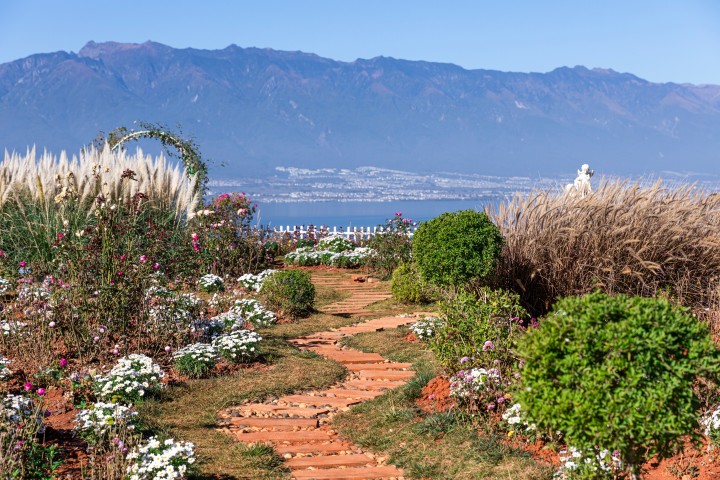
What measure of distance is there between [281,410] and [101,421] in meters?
A: 1.75

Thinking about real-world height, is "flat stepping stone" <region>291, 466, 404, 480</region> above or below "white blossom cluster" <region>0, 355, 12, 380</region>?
below

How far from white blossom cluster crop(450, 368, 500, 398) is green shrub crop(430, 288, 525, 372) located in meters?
0.17

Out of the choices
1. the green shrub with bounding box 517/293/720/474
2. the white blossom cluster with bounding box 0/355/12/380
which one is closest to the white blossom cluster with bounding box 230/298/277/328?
the white blossom cluster with bounding box 0/355/12/380

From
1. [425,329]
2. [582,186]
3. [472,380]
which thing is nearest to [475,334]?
[472,380]

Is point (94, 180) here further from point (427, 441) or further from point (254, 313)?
point (427, 441)

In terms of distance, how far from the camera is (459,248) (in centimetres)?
834

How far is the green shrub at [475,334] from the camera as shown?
5.80 metres

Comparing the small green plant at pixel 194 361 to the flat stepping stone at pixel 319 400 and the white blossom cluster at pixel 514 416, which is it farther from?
the white blossom cluster at pixel 514 416

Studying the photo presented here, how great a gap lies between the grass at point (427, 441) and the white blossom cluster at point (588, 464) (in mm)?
166

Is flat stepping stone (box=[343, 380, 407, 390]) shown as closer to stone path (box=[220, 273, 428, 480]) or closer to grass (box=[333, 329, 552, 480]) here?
stone path (box=[220, 273, 428, 480])

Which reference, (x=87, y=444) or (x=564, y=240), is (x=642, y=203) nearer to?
(x=564, y=240)

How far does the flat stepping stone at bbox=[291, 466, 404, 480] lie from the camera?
4785 mm

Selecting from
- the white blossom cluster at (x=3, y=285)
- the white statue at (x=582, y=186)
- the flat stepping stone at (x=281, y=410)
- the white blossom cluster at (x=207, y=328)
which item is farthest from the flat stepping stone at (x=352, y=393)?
the white blossom cluster at (x=3, y=285)

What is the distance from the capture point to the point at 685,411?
3.37 metres
